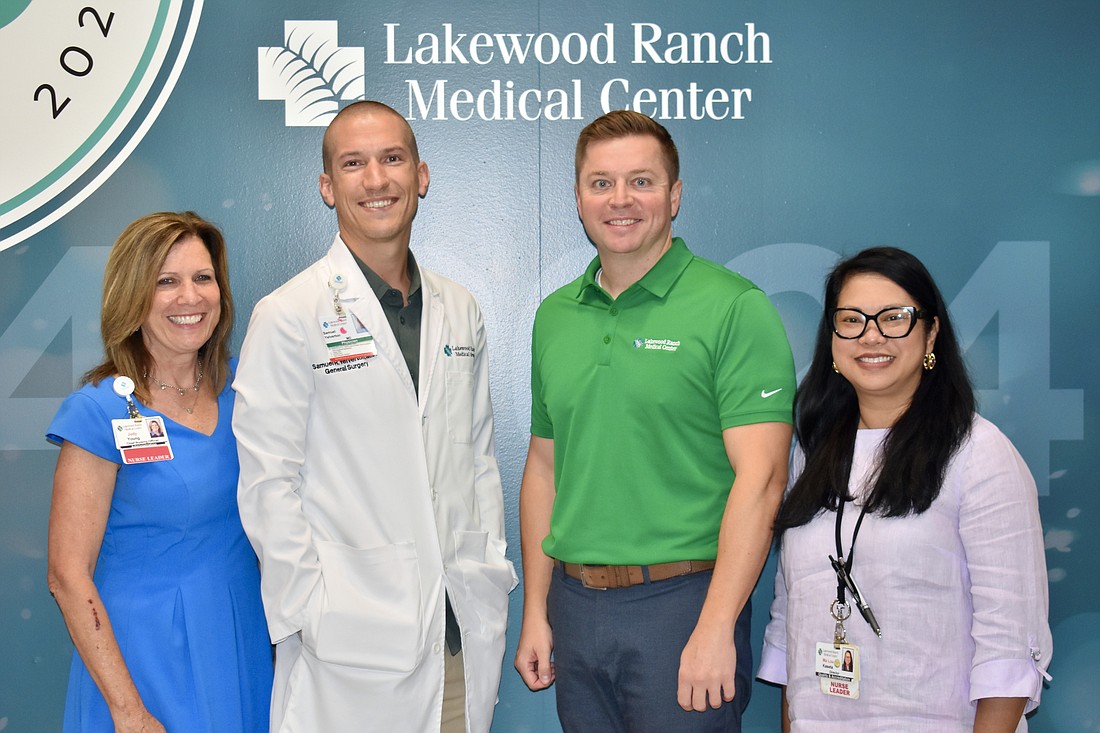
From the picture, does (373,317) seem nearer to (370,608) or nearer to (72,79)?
(370,608)

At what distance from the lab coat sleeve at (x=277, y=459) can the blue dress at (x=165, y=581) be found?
11 cm

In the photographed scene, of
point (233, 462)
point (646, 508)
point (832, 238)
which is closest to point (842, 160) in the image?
point (832, 238)

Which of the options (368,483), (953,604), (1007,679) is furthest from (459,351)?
(1007,679)

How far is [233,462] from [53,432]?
39 cm

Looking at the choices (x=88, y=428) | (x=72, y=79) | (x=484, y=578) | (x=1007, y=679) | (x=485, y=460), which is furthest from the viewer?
(x=72, y=79)

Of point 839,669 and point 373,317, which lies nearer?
point 839,669

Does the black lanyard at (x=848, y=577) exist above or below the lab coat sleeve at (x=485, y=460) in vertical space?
below

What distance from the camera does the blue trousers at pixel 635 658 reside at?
2.12m

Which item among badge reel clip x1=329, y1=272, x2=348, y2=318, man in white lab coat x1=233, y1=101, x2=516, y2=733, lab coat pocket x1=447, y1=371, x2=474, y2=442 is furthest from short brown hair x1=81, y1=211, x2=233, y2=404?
lab coat pocket x1=447, y1=371, x2=474, y2=442

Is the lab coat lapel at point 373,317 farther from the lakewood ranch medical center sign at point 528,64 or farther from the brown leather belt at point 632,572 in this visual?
the lakewood ranch medical center sign at point 528,64

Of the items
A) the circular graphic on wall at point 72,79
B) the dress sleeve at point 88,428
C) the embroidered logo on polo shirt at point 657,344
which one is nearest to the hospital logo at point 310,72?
the circular graphic on wall at point 72,79

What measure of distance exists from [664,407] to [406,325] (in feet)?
2.24

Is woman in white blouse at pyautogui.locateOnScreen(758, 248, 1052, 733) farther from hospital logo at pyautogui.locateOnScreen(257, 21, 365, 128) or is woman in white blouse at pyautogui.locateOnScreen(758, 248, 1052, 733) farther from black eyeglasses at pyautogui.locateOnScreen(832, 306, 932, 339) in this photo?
hospital logo at pyautogui.locateOnScreen(257, 21, 365, 128)

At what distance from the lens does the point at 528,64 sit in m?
2.87
